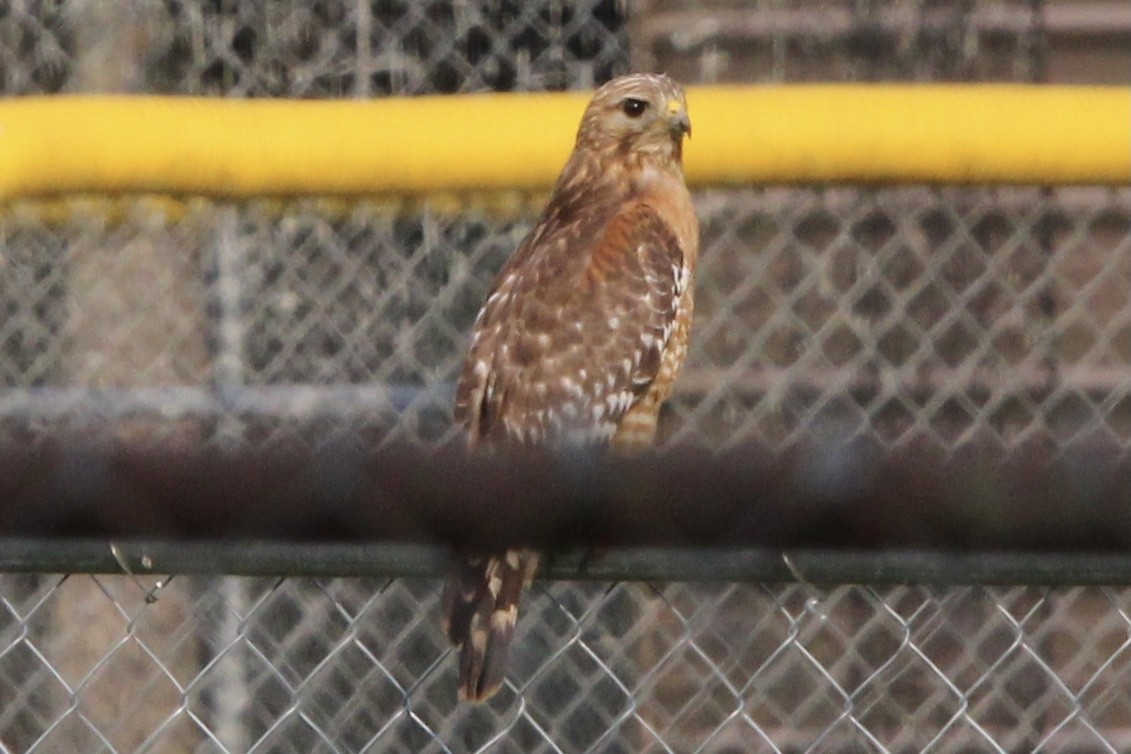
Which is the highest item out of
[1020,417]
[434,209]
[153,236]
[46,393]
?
[434,209]

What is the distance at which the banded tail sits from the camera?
89.0 inches

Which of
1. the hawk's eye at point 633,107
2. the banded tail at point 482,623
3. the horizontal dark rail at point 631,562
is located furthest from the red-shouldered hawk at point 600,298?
the horizontal dark rail at point 631,562

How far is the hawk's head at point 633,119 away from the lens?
3.24 m

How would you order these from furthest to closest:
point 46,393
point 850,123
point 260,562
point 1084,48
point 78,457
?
point 1084,48 < point 46,393 < point 850,123 < point 260,562 < point 78,457

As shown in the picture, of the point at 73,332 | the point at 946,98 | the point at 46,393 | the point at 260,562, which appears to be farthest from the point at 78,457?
the point at 73,332

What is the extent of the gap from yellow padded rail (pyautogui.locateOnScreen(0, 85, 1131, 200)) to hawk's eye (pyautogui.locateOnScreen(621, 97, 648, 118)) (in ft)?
1.93

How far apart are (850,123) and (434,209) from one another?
0.66 m

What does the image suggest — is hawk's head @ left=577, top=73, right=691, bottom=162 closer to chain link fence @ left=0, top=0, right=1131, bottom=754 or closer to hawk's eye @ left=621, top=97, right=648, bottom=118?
hawk's eye @ left=621, top=97, right=648, bottom=118

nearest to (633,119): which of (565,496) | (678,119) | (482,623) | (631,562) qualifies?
(678,119)

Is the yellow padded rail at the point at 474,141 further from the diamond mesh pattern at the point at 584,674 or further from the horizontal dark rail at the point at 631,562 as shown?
the horizontal dark rail at the point at 631,562

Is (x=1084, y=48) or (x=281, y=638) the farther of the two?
(x=1084, y=48)

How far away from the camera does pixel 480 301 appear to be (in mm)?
3824

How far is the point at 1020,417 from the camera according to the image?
3.66 meters

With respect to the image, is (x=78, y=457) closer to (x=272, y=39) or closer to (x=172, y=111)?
(x=172, y=111)
